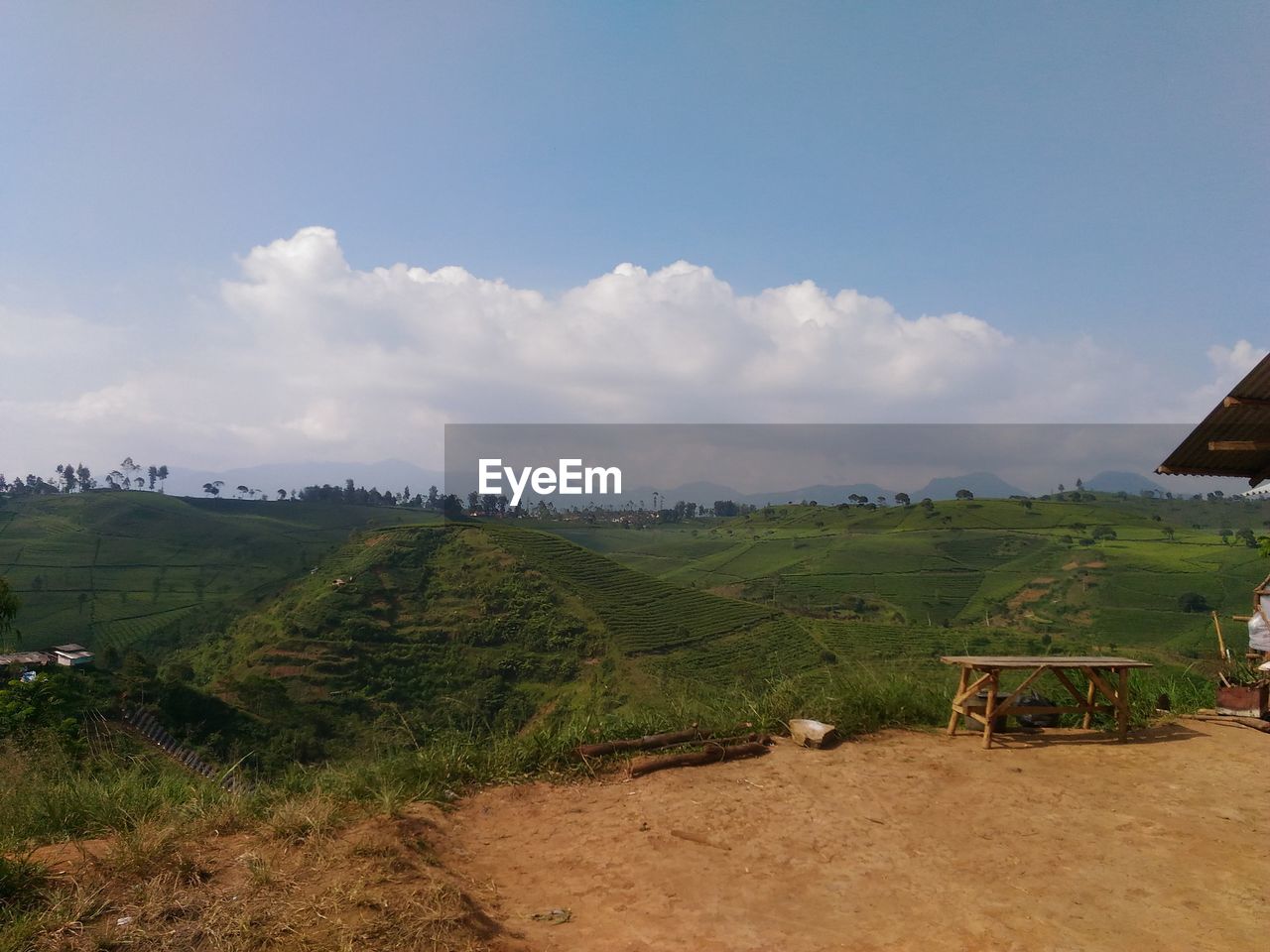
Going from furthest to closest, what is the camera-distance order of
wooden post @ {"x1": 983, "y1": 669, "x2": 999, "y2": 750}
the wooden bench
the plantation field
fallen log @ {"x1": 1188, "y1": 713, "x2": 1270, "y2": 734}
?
the plantation field
fallen log @ {"x1": 1188, "y1": 713, "x2": 1270, "y2": 734}
the wooden bench
wooden post @ {"x1": 983, "y1": 669, "x2": 999, "y2": 750}

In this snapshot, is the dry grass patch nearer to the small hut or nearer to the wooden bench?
the wooden bench

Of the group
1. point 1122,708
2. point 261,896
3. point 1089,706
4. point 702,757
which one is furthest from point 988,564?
point 261,896

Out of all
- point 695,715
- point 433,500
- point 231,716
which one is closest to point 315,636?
point 231,716

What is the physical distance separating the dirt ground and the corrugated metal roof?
2551 mm

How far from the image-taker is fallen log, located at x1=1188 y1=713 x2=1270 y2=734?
7203mm

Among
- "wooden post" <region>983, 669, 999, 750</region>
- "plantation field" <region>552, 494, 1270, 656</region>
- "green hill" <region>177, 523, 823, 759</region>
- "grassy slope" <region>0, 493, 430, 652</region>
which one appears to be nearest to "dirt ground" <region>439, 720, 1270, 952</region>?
"wooden post" <region>983, 669, 999, 750</region>

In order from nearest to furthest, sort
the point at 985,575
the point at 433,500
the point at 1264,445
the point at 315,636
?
1. the point at 1264,445
2. the point at 315,636
3. the point at 985,575
4. the point at 433,500

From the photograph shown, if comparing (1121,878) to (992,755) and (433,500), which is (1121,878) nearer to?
(992,755)

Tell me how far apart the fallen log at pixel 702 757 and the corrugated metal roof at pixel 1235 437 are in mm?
4573

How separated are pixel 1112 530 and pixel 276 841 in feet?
172

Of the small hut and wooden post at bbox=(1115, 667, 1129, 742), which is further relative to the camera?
wooden post at bbox=(1115, 667, 1129, 742)

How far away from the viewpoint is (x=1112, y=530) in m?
45.6

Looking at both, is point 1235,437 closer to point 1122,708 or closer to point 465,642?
point 1122,708

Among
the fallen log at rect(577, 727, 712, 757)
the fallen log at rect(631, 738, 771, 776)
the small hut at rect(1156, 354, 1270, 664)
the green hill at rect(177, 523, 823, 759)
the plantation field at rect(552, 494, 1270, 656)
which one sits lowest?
A: the green hill at rect(177, 523, 823, 759)
